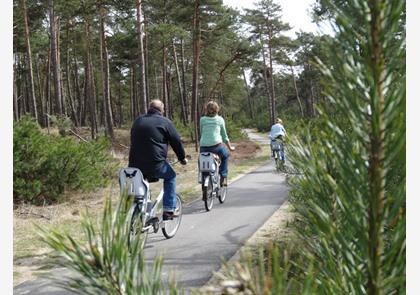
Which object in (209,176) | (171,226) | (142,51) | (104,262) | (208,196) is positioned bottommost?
(171,226)

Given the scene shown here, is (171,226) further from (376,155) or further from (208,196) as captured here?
(376,155)

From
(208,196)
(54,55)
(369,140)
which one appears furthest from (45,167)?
(54,55)

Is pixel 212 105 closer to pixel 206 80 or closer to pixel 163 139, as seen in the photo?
pixel 163 139

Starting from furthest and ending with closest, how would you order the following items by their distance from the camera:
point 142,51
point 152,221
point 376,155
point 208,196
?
point 142,51, point 208,196, point 152,221, point 376,155

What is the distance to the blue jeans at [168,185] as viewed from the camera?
18.9ft

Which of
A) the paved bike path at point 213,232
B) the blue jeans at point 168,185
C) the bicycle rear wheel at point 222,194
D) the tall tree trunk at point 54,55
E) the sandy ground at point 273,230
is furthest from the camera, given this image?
the tall tree trunk at point 54,55

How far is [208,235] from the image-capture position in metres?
6.80

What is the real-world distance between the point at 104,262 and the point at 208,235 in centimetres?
615

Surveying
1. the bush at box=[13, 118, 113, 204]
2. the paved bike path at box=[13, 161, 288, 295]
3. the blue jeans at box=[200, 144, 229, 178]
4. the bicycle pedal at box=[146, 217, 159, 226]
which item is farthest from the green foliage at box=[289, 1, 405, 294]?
the bush at box=[13, 118, 113, 204]

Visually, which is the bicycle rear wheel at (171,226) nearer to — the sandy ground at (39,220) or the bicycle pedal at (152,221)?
the bicycle pedal at (152,221)

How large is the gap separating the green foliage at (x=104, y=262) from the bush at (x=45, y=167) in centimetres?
825

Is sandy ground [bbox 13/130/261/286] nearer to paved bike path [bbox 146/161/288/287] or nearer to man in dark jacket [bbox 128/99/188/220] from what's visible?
man in dark jacket [bbox 128/99/188/220]

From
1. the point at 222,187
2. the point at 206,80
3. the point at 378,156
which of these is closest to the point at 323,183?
the point at 378,156

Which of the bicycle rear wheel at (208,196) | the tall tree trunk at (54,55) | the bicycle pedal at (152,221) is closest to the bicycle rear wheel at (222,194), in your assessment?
the bicycle rear wheel at (208,196)
